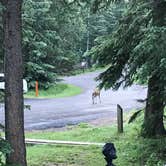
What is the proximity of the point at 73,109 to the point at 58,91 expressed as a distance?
11515mm

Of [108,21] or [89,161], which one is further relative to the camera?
[108,21]

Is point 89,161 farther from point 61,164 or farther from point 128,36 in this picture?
point 128,36

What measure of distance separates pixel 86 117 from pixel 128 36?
33.6 feet

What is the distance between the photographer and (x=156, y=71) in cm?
904

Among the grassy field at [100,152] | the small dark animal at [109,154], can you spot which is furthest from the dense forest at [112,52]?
the small dark animal at [109,154]

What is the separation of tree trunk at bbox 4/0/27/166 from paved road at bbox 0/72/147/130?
329 inches

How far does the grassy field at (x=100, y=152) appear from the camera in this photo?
11406 mm

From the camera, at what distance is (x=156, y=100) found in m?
11.1

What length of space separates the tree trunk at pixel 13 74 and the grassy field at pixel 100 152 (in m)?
2.69

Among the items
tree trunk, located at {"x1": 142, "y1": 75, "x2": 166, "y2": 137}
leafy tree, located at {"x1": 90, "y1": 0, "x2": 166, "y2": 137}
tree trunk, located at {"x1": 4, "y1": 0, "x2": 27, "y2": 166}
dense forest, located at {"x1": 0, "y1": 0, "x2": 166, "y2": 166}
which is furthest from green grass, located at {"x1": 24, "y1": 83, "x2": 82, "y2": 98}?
tree trunk, located at {"x1": 4, "y1": 0, "x2": 27, "y2": 166}

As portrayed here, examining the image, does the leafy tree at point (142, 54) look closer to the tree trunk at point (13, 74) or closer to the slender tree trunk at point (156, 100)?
the slender tree trunk at point (156, 100)

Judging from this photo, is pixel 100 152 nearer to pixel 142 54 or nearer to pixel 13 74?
pixel 142 54

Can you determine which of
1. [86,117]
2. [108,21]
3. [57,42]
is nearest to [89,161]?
[86,117]

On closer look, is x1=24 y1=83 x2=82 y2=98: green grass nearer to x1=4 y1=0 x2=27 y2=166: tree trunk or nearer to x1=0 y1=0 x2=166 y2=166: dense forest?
x1=0 y1=0 x2=166 y2=166: dense forest
